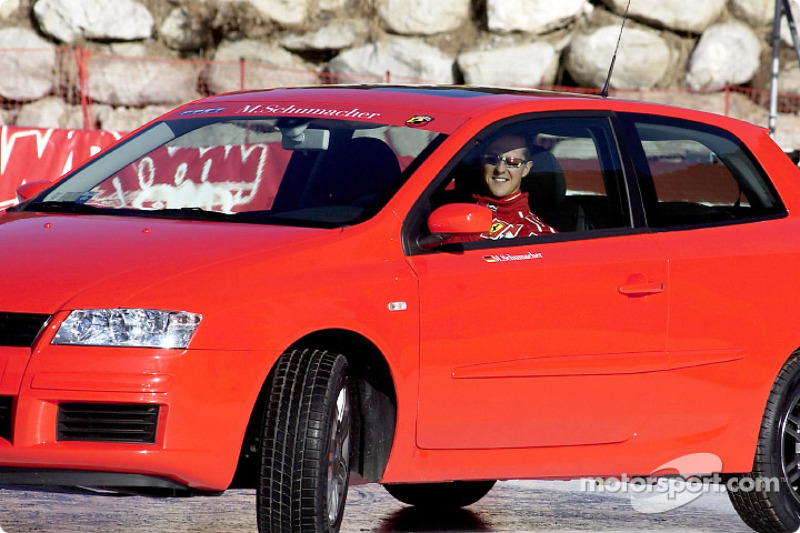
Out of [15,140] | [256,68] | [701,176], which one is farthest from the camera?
[256,68]

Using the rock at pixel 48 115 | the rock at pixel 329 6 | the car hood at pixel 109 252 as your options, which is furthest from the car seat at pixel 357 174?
the rock at pixel 329 6

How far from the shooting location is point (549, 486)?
288 inches

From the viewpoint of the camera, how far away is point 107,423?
438 cm

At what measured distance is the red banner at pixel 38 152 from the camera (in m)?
15.3

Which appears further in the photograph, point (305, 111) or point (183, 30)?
point (183, 30)

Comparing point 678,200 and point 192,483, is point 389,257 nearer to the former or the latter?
point 192,483

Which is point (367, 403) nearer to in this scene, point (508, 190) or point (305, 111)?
point (508, 190)

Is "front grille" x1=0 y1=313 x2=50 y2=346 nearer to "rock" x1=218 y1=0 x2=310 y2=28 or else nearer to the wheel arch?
the wheel arch

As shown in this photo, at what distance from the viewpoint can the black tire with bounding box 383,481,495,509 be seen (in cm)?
668

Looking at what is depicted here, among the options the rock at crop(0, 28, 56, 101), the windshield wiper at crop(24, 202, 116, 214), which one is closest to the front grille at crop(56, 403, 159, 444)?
the windshield wiper at crop(24, 202, 116, 214)

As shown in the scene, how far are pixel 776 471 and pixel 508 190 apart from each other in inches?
66.6

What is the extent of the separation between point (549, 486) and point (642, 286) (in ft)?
6.46

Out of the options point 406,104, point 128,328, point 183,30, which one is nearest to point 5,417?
point 128,328

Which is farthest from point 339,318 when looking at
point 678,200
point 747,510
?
point 747,510
